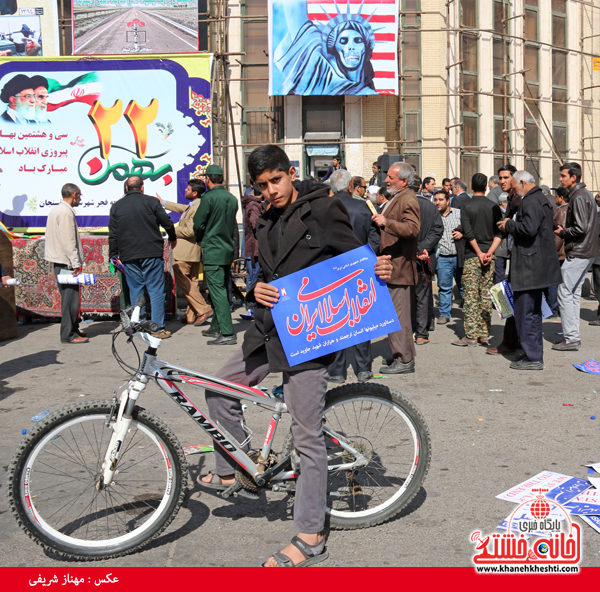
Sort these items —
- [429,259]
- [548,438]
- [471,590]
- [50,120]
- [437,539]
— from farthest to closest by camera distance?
[50,120]
[429,259]
[548,438]
[437,539]
[471,590]

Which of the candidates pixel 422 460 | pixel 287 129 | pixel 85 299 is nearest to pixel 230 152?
pixel 287 129

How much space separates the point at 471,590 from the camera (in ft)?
10.8

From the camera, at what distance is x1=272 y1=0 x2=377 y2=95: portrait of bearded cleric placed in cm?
1941

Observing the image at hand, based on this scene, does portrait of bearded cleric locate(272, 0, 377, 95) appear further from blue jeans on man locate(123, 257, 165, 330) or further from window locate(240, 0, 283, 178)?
blue jeans on man locate(123, 257, 165, 330)

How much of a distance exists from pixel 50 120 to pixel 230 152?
869 centimetres

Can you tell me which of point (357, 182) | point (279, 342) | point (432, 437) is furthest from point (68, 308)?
point (279, 342)

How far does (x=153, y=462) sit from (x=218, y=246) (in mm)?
5570

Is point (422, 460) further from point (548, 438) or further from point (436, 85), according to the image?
point (436, 85)

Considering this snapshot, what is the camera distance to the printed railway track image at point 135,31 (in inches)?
728

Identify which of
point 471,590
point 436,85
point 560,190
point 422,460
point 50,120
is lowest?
point 471,590

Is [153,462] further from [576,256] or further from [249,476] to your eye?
[576,256]

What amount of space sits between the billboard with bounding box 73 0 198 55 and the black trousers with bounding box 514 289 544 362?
1349 centimetres

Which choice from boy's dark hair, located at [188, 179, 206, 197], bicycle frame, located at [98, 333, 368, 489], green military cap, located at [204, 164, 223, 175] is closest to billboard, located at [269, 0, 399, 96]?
boy's dark hair, located at [188, 179, 206, 197]

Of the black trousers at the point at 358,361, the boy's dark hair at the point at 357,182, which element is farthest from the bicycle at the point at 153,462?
the boy's dark hair at the point at 357,182
